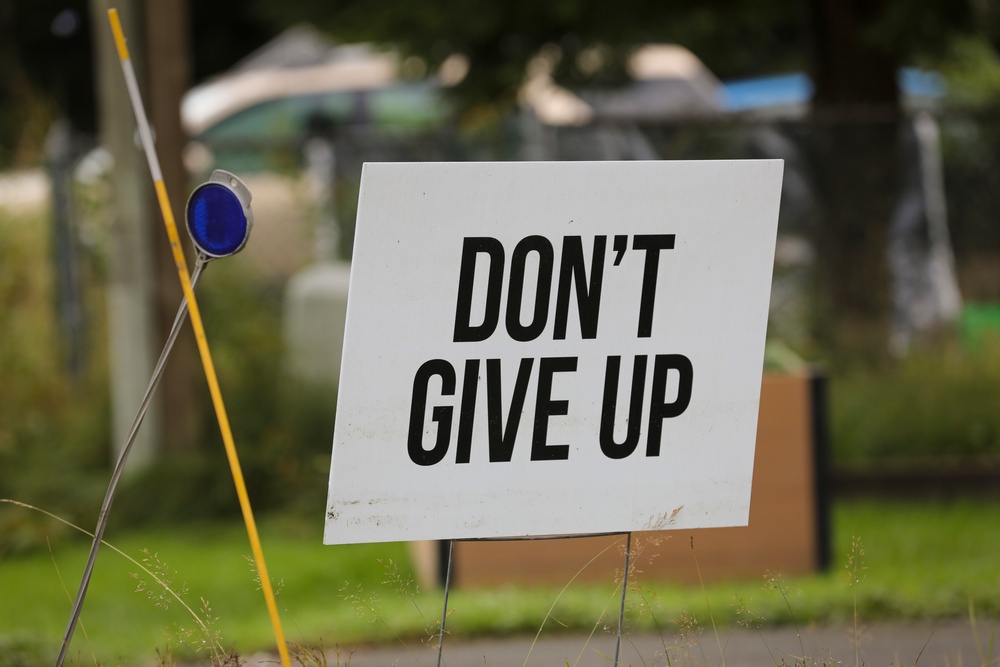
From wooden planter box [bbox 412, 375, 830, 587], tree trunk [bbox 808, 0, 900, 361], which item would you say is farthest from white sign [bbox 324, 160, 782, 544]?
tree trunk [bbox 808, 0, 900, 361]

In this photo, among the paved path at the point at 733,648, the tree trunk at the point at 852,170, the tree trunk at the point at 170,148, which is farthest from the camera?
the tree trunk at the point at 852,170

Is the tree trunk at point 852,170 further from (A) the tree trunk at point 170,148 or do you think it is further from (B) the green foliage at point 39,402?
(B) the green foliage at point 39,402

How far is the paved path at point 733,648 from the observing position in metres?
4.39

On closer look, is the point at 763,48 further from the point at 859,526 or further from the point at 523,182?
the point at 523,182

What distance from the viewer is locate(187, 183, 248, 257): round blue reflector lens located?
9.13 feet

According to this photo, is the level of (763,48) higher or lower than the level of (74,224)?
higher

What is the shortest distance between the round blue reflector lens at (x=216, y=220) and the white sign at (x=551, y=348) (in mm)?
263

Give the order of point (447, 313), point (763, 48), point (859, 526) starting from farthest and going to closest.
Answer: point (763, 48)
point (859, 526)
point (447, 313)

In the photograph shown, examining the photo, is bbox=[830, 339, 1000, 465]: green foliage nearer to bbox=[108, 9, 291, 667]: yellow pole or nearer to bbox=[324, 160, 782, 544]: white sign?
bbox=[324, 160, 782, 544]: white sign

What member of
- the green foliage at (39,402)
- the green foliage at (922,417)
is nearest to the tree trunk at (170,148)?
the green foliage at (39,402)

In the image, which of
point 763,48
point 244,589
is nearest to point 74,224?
point 244,589

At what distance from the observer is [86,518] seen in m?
6.95

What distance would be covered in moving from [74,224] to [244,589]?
138 inches

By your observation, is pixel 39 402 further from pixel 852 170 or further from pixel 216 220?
pixel 852 170
